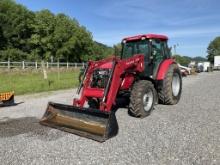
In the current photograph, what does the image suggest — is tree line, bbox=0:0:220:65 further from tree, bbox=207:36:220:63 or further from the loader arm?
tree, bbox=207:36:220:63

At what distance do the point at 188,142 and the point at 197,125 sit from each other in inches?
58.9

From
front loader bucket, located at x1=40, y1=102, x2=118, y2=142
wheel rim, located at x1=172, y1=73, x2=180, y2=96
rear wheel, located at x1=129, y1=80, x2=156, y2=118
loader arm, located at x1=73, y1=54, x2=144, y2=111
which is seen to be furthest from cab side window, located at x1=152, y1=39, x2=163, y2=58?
front loader bucket, located at x1=40, y1=102, x2=118, y2=142

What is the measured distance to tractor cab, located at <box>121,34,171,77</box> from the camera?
386 inches

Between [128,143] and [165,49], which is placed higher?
[165,49]

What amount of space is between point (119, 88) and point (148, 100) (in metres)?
0.96

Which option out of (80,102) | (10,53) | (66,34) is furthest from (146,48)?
(66,34)

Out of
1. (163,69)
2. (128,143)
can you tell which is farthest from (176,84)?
(128,143)

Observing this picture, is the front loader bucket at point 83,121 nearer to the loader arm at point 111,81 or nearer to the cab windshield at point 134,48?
the loader arm at point 111,81

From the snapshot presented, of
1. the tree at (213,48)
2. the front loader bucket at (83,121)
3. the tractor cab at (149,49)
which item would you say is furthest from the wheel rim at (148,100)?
the tree at (213,48)

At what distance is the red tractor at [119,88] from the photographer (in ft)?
22.6

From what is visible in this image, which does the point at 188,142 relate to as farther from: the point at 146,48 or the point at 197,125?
the point at 146,48

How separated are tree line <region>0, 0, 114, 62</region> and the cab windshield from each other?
146 ft

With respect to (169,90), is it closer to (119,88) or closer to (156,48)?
(156,48)

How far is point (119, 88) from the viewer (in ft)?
28.0
